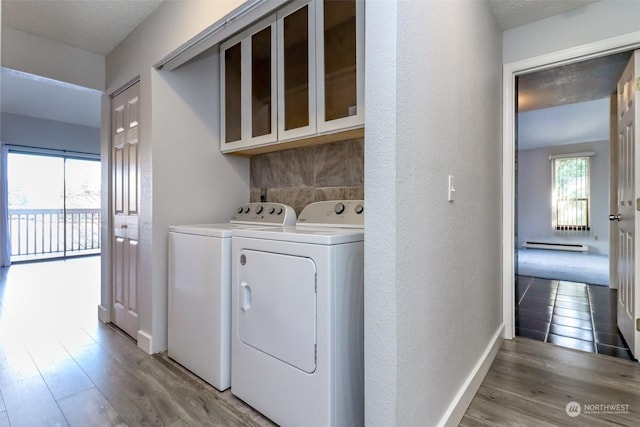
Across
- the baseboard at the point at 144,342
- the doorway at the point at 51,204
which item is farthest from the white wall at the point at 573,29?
the doorway at the point at 51,204

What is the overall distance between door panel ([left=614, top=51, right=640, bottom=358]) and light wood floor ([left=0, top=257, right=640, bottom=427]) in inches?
14.8

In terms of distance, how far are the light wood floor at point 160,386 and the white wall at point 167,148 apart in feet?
1.19

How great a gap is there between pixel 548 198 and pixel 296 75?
24.6 ft

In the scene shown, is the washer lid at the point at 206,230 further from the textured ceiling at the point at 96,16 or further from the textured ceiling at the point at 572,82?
the textured ceiling at the point at 572,82

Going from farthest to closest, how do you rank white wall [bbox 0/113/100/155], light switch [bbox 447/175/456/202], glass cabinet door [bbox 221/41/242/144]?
1. white wall [bbox 0/113/100/155]
2. glass cabinet door [bbox 221/41/242/144]
3. light switch [bbox 447/175/456/202]

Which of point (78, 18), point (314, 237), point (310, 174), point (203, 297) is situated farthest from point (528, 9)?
point (78, 18)

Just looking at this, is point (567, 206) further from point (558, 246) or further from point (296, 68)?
point (296, 68)

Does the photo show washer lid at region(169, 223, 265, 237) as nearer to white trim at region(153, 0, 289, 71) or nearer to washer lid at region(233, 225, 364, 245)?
washer lid at region(233, 225, 364, 245)

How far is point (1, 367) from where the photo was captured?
2.06 m

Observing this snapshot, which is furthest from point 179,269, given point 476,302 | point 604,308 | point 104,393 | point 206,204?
point 604,308

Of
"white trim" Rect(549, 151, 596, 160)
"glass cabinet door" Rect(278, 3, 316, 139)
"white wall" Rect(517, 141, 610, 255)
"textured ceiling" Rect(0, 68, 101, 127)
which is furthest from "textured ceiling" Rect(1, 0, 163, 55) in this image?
"white trim" Rect(549, 151, 596, 160)

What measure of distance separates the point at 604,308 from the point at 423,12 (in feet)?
11.6

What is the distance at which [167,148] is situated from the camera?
7.61 ft

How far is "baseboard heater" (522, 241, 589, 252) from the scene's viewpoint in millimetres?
6906
